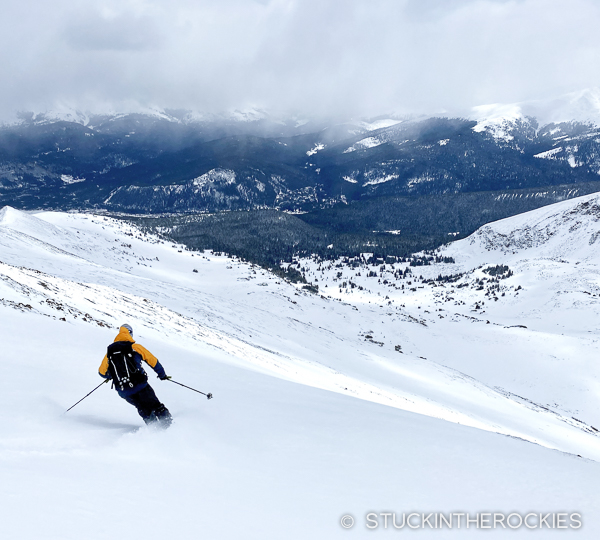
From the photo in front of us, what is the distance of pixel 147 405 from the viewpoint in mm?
7652

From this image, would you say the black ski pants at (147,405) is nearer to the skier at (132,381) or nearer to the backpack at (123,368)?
the skier at (132,381)

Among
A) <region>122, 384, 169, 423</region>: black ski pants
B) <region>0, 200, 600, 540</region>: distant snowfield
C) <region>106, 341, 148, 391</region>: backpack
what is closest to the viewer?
<region>0, 200, 600, 540</region>: distant snowfield

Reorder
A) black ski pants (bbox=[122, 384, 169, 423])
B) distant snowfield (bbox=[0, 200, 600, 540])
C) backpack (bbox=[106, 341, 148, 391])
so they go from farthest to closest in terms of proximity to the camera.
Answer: backpack (bbox=[106, 341, 148, 391])
black ski pants (bbox=[122, 384, 169, 423])
distant snowfield (bbox=[0, 200, 600, 540])

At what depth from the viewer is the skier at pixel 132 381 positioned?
25.0 ft

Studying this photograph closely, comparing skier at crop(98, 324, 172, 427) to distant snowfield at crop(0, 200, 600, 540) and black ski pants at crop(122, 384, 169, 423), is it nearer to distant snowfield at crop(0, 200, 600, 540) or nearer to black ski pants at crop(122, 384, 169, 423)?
black ski pants at crop(122, 384, 169, 423)

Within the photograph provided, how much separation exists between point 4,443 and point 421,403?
22.5 m

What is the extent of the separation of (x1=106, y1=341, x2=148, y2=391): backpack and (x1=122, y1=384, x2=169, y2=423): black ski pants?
26 cm

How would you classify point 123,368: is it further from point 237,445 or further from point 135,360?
point 237,445

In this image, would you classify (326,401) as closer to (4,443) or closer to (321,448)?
(321,448)

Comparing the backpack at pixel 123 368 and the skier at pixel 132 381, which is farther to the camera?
the backpack at pixel 123 368

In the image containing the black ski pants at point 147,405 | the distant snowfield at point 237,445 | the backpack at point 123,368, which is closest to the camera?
the distant snowfield at point 237,445

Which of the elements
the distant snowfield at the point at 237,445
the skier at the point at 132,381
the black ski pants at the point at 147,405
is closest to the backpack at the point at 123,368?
the skier at the point at 132,381

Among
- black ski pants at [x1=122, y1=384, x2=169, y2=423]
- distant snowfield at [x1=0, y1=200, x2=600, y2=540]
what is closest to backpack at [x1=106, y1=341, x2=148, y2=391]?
black ski pants at [x1=122, y1=384, x2=169, y2=423]

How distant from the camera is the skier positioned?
761 centimetres
